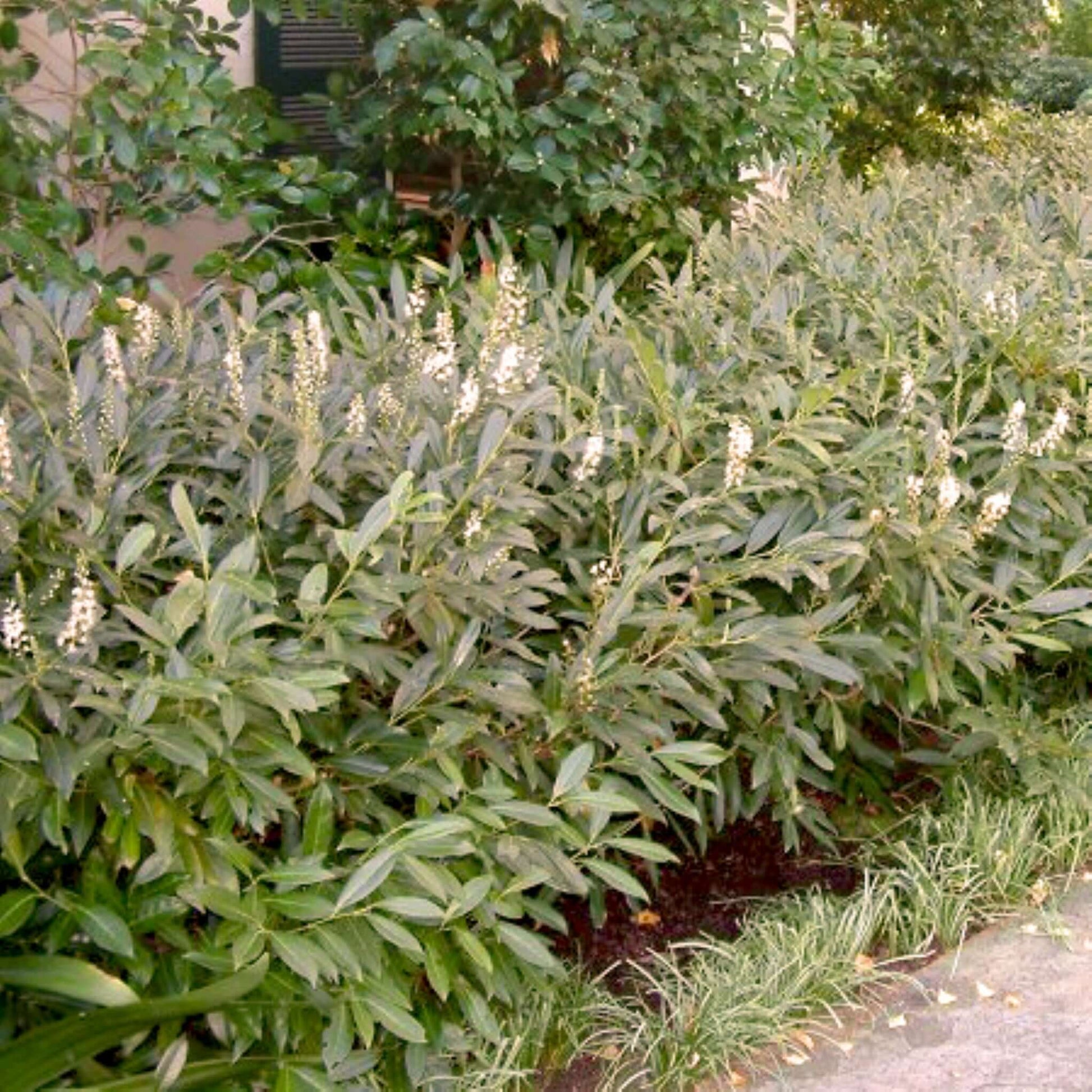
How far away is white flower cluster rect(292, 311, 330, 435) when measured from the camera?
313 cm

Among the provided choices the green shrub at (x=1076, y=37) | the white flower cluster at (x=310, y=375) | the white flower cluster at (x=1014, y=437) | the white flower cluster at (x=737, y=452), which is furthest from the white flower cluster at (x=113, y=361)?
the green shrub at (x=1076, y=37)

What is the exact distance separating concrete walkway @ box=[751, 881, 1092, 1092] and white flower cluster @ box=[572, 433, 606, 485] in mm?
1185

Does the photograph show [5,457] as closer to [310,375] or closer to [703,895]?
[310,375]

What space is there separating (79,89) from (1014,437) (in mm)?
3501

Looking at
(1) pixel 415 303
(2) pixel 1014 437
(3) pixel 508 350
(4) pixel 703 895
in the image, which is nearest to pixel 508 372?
(3) pixel 508 350

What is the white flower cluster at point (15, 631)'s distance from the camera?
2668 mm

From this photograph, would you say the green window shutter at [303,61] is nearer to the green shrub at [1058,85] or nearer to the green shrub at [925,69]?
the green shrub at [925,69]

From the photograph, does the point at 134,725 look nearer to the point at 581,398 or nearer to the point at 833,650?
the point at 581,398

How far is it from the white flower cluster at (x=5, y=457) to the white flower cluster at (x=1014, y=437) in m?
2.20

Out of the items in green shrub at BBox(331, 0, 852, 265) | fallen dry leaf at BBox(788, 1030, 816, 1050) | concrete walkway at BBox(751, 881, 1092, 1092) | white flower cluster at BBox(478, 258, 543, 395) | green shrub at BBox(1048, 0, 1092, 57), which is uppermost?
green shrub at BBox(1048, 0, 1092, 57)

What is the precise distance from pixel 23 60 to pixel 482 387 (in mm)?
2662

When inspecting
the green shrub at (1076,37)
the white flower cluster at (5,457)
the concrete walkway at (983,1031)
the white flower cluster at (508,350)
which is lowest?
the concrete walkway at (983,1031)

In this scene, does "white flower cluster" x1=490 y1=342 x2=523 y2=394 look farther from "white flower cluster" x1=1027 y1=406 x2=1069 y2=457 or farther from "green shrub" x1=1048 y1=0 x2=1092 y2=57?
"green shrub" x1=1048 y1=0 x2=1092 y2=57

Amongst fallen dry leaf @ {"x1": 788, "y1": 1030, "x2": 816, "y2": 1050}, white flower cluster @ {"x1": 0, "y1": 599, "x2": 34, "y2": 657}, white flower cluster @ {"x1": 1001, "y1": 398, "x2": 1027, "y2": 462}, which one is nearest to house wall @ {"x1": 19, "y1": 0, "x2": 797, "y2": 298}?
white flower cluster @ {"x1": 1001, "y1": 398, "x2": 1027, "y2": 462}
